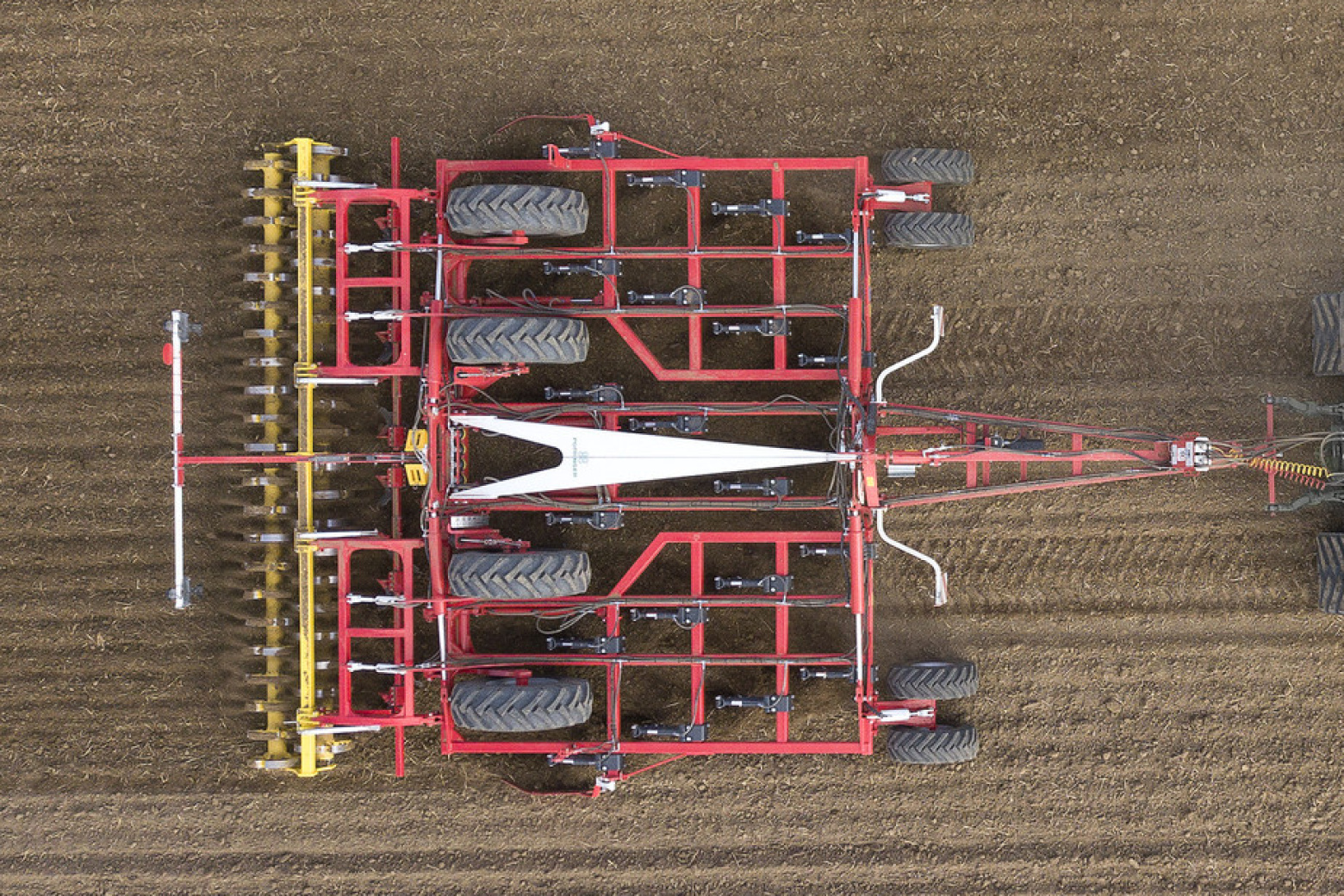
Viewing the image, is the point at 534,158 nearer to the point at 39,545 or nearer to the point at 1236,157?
the point at 39,545

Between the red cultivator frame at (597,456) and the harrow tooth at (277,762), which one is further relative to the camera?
the harrow tooth at (277,762)

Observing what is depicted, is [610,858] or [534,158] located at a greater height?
[534,158]

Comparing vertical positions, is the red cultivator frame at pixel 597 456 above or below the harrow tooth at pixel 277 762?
above

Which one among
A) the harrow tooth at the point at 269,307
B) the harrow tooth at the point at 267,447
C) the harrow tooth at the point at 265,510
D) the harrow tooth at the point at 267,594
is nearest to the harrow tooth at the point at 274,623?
the harrow tooth at the point at 267,594

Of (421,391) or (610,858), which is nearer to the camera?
(421,391)

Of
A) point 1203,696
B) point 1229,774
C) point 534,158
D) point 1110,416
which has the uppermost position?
point 534,158

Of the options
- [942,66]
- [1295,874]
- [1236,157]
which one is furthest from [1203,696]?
[942,66]

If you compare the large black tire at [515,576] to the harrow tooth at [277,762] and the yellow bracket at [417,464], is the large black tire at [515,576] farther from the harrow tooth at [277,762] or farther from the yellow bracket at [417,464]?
the harrow tooth at [277,762]
